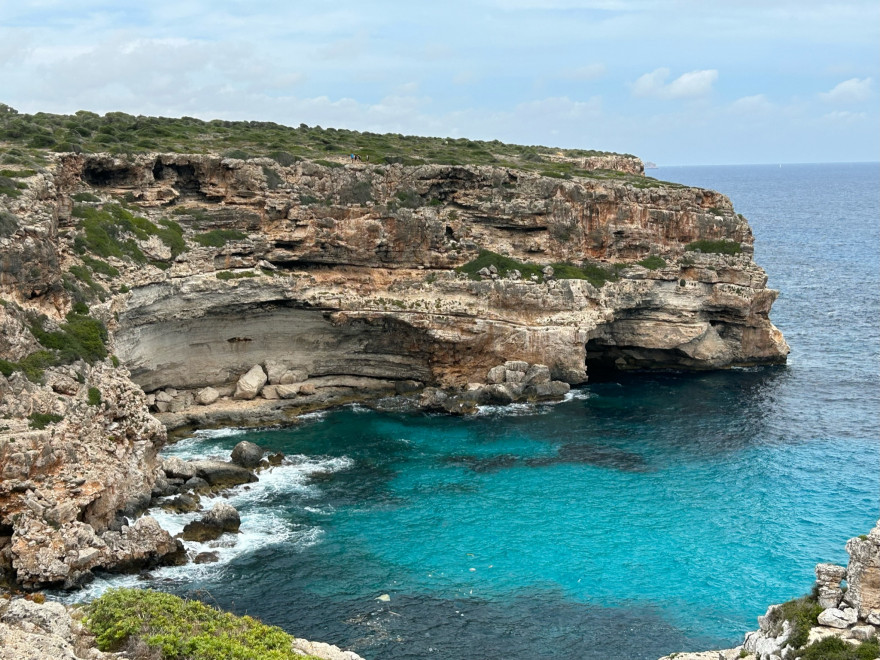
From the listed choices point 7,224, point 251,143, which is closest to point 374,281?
point 251,143

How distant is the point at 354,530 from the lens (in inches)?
1971

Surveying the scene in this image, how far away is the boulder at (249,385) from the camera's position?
69.6m

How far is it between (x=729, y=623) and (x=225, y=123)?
3276 inches

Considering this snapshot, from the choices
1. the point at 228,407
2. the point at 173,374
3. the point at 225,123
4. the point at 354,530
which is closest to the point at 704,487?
the point at 354,530

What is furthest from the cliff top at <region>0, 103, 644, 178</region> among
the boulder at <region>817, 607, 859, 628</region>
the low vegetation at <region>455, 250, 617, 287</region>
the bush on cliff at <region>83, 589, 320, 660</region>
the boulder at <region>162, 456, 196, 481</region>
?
the boulder at <region>817, 607, 859, 628</region>

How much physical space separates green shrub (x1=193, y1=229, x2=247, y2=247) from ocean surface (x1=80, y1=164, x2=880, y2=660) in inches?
613

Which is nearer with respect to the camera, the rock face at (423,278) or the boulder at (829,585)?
the boulder at (829,585)

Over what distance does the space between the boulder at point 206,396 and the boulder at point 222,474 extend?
13007 millimetres

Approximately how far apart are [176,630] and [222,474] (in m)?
28.2

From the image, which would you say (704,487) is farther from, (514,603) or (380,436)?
(380,436)

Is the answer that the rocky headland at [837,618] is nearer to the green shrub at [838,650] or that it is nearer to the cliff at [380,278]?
the green shrub at [838,650]

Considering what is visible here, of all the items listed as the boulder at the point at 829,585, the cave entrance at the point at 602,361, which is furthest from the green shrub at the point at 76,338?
the cave entrance at the point at 602,361

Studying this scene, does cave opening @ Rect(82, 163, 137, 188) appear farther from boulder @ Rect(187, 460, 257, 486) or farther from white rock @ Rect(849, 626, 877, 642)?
white rock @ Rect(849, 626, 877, 642)

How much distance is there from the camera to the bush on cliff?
86.6ft
